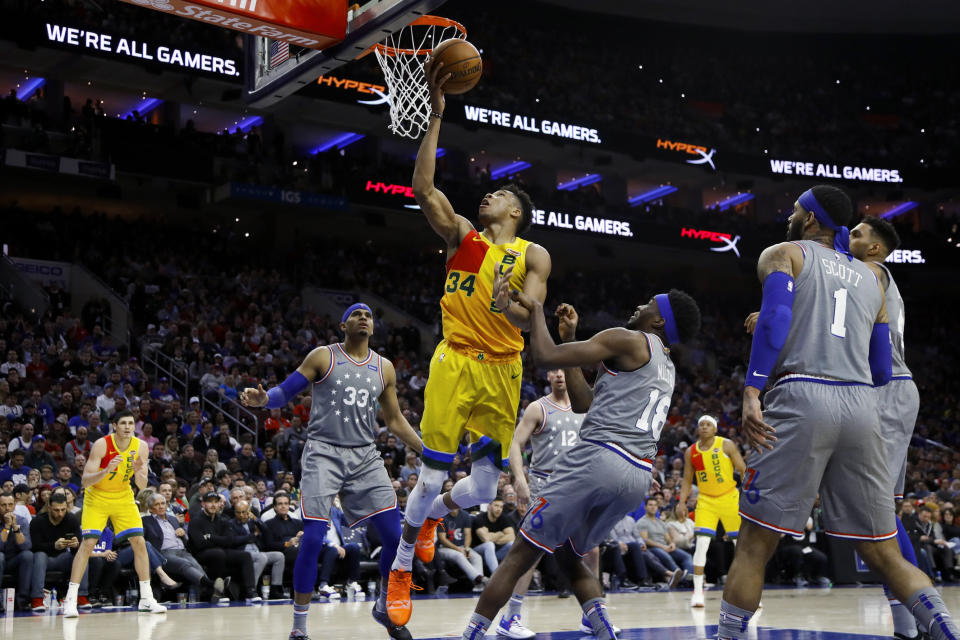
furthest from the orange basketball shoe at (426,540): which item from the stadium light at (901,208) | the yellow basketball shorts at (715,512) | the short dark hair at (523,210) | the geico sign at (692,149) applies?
the stadium light at (901,208)

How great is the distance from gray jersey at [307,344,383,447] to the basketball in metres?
2.12

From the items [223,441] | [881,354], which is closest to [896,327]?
[881,354]

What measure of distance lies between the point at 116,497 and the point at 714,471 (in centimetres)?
647

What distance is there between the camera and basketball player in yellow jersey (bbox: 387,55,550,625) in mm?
6023

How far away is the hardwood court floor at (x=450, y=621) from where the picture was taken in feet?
25.4

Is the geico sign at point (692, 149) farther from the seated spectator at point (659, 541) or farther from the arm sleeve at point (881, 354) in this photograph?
the arm sleeve at point (881, 354)

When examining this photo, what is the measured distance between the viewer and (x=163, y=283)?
23047mm

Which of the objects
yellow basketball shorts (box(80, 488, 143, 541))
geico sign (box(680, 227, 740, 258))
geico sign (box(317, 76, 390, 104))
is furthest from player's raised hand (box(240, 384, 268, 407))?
geico sign (box(680, 227, 740, 258))

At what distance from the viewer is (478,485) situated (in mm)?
6246

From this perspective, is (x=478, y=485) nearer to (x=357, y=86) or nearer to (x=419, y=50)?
(x=419, y=50)

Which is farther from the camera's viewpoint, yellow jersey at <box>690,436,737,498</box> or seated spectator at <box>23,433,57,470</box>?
seated spectator at <box>23,433,57,470</box>

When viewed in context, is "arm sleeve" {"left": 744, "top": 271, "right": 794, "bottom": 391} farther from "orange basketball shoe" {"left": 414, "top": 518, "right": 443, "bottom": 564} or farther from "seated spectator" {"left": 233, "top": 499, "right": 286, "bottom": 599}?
"seated spectator" {"left": 233, "top": 499, "right": 286, "bottom": 599}

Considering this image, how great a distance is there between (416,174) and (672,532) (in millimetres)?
10620

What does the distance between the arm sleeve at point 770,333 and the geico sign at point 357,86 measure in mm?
22059
